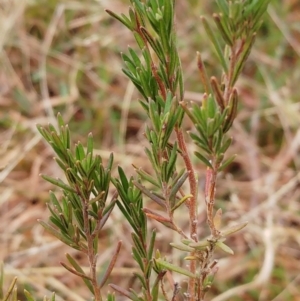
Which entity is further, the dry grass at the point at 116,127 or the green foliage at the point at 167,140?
the dry grass at the point at 116,127

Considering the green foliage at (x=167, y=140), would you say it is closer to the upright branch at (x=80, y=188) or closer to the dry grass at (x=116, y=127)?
the upright branch at (x=80, y=188)

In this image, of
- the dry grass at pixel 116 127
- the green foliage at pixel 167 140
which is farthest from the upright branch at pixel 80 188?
the dry grass at pixel 116 127

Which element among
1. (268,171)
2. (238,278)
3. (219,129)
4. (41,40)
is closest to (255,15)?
(219,129)

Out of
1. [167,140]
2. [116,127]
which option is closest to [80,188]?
[167,140]

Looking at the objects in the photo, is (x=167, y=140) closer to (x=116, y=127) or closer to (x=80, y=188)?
(x=80, y=188)

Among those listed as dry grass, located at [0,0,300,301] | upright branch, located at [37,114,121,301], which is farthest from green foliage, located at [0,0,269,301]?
dry grass, located at [0,0,300,301]

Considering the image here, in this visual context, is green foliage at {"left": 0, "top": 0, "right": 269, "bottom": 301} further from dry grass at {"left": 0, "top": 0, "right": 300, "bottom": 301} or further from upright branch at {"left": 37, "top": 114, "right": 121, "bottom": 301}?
dry grass at {"left": 0, "top": 0, "right": 300, "bottom": 301}

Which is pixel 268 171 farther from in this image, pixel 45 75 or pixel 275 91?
pixel 45 75

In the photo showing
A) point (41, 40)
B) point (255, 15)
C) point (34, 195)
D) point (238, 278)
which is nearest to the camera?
point (255, 15)
